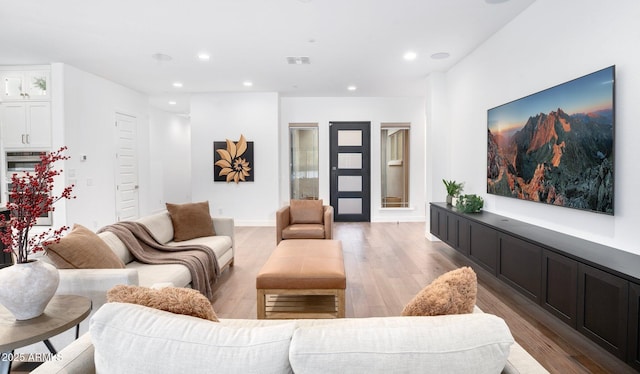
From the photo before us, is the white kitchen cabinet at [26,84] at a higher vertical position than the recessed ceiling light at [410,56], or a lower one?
lower

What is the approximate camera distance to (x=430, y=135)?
17.9ft

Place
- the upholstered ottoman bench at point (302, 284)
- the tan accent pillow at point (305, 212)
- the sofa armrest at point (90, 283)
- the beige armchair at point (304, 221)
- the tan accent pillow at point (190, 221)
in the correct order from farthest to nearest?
the tan accent pillow at point (305, 212), the beige armchair at point (304, 221), the tan accent pillow at point (190, 221), the upholstered ottoman bench at point (302, 284), the sofa armrest at point (90, 283)

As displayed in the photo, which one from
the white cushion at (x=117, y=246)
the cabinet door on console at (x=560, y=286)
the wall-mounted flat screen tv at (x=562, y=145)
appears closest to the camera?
the cabinet door on console at (x=560, y=286)

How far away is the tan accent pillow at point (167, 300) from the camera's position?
41.8 inches

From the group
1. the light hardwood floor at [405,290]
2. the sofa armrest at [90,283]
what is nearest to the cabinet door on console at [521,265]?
the light hardwood floor at [405,290]

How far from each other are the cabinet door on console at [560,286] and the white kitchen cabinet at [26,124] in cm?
649

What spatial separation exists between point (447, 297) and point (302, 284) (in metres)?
1.56

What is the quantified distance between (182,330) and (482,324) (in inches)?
32.5

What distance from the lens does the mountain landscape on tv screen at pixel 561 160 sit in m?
2.37

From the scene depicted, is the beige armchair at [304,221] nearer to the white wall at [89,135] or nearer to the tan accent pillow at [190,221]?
the tan accent pillow at [190,221]

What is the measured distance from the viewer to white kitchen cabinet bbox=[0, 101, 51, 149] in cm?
505

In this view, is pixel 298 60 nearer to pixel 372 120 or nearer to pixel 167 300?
pixel 372 120

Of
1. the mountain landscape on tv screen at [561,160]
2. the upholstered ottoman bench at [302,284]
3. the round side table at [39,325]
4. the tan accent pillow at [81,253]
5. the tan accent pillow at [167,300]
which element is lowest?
the upholstered ottoman bench at [302,284]

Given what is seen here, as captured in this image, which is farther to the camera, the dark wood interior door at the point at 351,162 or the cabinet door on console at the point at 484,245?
the dark wood interior door at the point at 351,162
